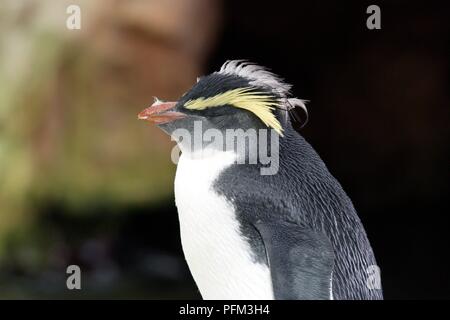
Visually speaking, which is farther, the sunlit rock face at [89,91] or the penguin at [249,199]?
the sunlit rock face at [89,91]

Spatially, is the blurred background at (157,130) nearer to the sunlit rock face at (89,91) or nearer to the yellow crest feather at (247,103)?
the sunlit rock face at (89,91)

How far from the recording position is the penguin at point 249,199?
1.22 m

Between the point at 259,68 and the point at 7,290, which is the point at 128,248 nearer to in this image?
the point at 7,290

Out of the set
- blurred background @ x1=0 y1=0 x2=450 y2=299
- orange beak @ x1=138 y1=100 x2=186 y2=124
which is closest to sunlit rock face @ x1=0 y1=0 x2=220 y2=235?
blurred background @ x1=0 y1=0 x2=450 y2=299

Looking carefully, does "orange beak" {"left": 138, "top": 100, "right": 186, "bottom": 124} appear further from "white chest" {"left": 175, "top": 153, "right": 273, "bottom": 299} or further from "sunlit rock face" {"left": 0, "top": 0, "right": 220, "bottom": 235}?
"sunlit rock face" {"left": 0, "top": 0, "right": 220, "bottom": 235}

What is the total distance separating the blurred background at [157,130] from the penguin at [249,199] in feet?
6.41

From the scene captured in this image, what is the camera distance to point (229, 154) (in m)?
1.27

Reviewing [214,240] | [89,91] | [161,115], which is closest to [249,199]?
[214,240]

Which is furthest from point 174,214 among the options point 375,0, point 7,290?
point 375,0

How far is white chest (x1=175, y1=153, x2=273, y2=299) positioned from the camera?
124 centimetres

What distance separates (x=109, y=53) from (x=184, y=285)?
1123 mm

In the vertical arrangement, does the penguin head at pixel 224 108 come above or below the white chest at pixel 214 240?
above

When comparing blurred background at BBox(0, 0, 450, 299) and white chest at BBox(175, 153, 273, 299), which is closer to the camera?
white chest at BBox(175, 153, 273, 299)

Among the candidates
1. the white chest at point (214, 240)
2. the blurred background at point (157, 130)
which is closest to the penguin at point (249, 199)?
the white chest at point (214, 240)
